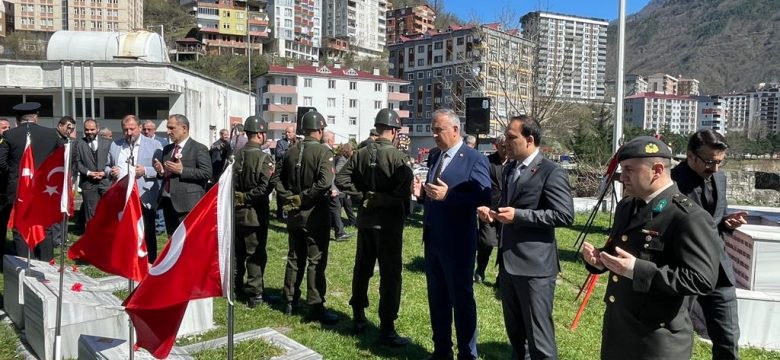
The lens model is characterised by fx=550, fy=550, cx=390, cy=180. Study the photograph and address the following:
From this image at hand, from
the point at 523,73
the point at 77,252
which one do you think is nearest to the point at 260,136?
the point at 77,252

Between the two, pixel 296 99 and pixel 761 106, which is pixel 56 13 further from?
pixel 761 106

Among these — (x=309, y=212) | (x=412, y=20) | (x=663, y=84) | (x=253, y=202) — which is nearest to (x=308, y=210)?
(x=309, y=212)

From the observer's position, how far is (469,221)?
4.70 meters

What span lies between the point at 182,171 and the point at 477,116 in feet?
26.9

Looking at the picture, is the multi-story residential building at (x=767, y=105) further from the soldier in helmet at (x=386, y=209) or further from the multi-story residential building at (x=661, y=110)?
the soldier in helmet at (x=386, y=209)

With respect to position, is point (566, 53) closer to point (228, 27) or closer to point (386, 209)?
point (386, 209)

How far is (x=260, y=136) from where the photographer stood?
6.59 m

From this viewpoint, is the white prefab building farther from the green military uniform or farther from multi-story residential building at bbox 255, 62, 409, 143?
multi-story residential building at bbox 255, 62, 409, 143

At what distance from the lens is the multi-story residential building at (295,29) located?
11481 cm

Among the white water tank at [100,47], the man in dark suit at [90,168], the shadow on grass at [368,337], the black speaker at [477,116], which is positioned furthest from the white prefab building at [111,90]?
the shadow on grass at [368,337]

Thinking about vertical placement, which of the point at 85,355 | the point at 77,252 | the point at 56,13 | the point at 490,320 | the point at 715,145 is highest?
the point at 56,13

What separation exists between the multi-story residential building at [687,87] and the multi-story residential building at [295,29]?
10099cm

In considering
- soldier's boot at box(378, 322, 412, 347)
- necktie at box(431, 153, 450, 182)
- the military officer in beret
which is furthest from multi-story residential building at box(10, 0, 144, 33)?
the military officer in beret

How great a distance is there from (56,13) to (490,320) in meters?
125
